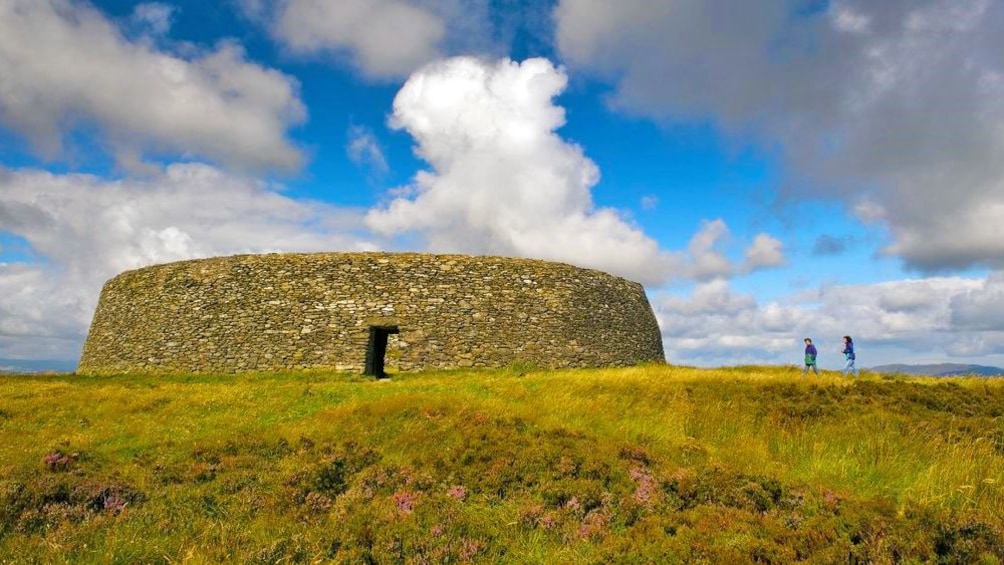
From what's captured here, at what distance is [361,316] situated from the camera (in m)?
26.7

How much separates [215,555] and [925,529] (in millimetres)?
8508

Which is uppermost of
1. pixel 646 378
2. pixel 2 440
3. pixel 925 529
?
pixel 646 378

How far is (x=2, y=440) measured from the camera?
12477 millimetres

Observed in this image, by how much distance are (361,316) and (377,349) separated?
2.27 metres

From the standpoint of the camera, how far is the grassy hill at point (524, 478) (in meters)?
6.47

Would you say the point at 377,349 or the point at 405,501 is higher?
the point at 377,349

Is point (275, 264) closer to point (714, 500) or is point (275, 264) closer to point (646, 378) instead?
point (646, 378)

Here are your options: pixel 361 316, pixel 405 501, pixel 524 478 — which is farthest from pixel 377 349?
pixel 405 501

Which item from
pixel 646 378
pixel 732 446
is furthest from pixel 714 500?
pixel 646 378

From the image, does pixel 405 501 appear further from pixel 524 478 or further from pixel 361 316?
pixel 361 316

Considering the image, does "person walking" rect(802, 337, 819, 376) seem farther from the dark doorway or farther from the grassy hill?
the dark doorway

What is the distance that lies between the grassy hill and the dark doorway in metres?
9.86

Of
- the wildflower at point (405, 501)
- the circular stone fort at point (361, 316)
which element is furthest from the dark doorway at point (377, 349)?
the wildflower at point (405, 501)

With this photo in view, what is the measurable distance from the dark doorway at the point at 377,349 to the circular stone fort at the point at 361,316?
120 millimetres
